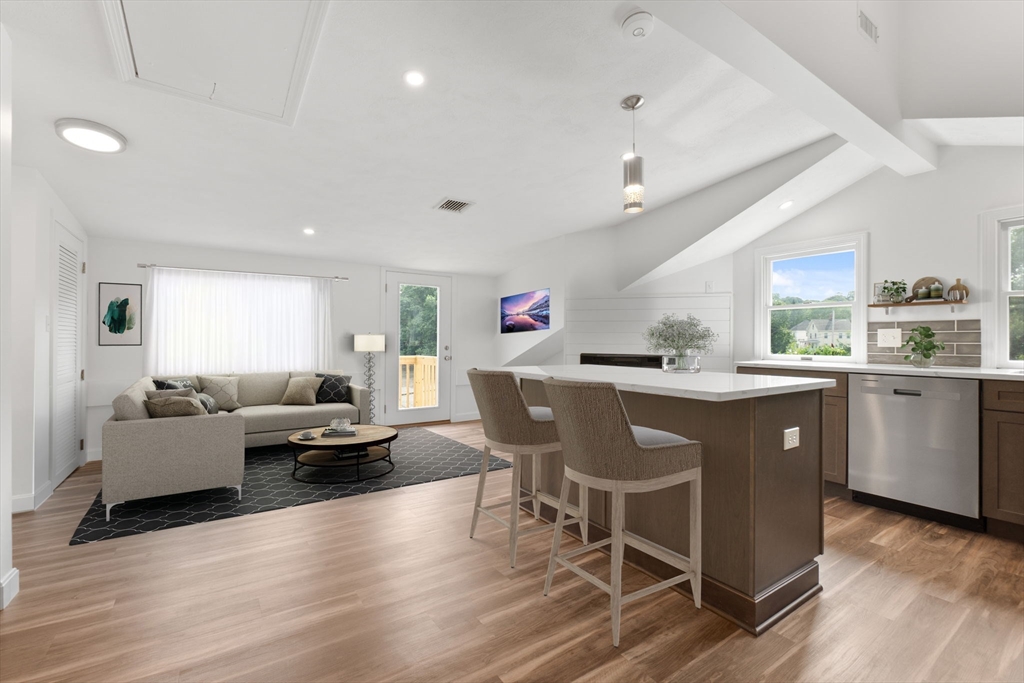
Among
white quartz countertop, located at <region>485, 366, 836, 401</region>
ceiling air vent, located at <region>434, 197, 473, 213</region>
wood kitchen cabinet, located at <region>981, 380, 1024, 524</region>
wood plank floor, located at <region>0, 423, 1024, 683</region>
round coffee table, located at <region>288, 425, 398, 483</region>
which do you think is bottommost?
wood plank floor, located at <region>0, 423, 1024, 683</region>

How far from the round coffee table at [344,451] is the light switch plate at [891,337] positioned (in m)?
4.27

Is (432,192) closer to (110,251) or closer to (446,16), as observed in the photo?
(446,16)

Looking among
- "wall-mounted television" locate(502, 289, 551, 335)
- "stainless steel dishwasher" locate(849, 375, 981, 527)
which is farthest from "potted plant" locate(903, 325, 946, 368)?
"wall-mounted television" locate(502, 289, 551, 335)

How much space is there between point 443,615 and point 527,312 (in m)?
5.00

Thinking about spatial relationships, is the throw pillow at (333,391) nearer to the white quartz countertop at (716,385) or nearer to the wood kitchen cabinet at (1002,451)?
the white quartz countertop at (716,385)

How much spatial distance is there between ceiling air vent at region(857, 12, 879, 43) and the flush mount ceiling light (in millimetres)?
4309

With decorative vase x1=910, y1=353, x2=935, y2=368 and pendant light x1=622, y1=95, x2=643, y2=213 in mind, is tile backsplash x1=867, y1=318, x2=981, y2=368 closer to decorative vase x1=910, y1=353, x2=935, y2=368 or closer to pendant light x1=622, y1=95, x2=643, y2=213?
decorative vase x1=910, y1=353, x2=935, y2=368

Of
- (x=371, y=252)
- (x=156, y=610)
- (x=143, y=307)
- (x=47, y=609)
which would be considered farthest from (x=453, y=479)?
(x=143, y=307)

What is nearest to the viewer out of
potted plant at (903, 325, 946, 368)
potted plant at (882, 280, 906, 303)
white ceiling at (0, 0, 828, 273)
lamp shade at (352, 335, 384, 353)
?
white ceiling at (0, 0, 828, 273)

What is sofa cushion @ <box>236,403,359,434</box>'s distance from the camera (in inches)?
195

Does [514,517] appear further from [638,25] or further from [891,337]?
[891,337]

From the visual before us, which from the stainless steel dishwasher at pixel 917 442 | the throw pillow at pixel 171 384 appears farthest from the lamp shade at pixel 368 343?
the stainless steel dishwasher at pixel 917 442

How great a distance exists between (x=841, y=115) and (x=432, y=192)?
9.44ft

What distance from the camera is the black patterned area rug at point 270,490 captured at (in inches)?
123
